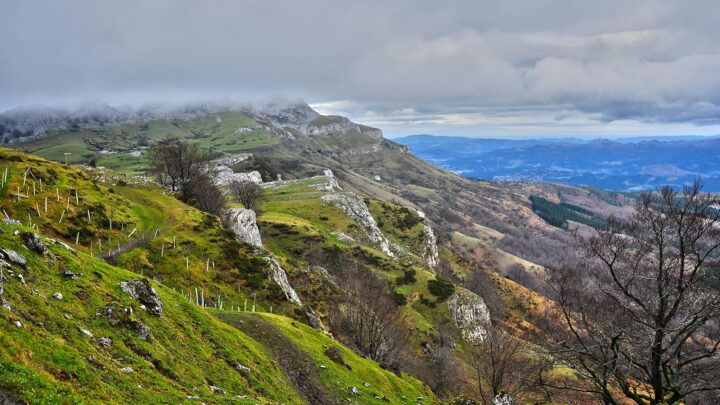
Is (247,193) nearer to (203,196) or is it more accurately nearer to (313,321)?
(203,196)

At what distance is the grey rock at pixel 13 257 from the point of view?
2031 centimetres

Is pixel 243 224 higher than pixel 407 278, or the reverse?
pixel 243 224

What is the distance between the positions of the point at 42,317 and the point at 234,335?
52.3 feet

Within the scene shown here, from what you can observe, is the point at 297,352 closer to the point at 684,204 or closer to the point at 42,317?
the point at 42,317

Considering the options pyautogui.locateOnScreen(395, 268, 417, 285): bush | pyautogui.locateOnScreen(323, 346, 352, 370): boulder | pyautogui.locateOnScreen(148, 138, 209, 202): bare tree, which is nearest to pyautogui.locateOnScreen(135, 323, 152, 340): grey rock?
pyautogui.locateOnScreen(323, 346, 352, 370): boulder

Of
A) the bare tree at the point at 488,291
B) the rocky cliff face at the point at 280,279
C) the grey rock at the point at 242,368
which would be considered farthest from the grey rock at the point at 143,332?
the bare tree at the point at 488,291

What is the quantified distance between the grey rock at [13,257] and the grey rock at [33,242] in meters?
1.38

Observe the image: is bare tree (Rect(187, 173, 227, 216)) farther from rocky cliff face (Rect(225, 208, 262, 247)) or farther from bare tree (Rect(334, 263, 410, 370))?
bare tree (Rect(334, 263, 410, 370))

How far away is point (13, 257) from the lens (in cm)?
2075

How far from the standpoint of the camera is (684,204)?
24.7m

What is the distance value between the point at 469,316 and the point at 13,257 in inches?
3843

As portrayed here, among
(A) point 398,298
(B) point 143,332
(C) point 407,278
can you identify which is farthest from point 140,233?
(C) point 407,278

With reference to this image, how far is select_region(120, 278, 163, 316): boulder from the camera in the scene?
26.0 m

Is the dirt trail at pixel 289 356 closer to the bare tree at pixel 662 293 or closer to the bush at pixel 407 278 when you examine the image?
the bare tree at pixel 662 293
